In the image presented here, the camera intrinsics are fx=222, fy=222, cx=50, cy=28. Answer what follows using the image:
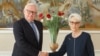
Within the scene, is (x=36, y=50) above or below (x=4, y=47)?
above

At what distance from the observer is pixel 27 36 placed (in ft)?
8.79

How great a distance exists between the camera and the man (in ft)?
8.72

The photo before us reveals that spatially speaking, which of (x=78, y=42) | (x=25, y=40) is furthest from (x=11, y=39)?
(x=78, y=42)

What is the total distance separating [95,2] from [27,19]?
226cm

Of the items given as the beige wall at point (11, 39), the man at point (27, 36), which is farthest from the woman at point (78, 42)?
the beige wall at point (11, 39)

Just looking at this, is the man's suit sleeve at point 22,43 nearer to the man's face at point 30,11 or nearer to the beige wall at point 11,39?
the man's face at point 30,11

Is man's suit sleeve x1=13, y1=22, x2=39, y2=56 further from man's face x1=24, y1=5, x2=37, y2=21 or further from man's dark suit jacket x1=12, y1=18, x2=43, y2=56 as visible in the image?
man's face x1=24, y1=5, x2=37, y2=21

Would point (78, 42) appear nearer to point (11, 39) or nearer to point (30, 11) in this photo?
point (30, 11)

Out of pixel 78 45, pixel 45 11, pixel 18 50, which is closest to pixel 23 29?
pixel 18 50

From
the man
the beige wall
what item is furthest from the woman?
the beige wall

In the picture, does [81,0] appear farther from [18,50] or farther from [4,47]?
[18,50]

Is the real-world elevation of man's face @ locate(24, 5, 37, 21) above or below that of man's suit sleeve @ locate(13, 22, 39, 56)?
above

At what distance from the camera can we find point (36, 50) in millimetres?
2693

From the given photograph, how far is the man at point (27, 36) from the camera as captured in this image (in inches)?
105
